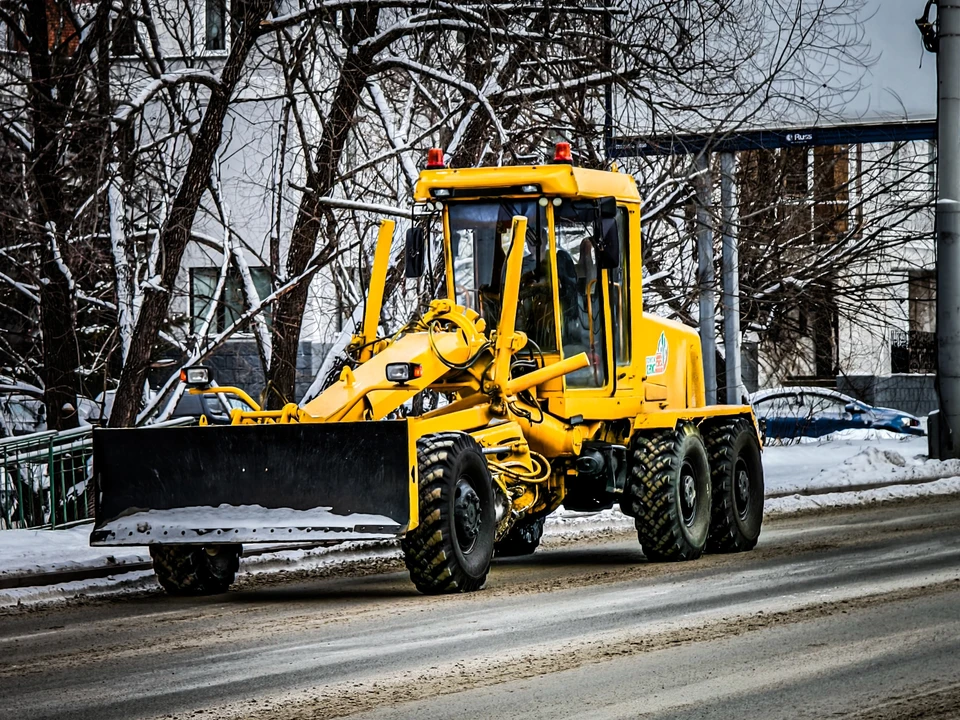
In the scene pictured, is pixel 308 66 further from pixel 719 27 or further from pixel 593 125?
pixel 719 27

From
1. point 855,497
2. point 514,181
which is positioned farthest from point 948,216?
point 514,181

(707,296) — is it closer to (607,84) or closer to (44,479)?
(607,84)

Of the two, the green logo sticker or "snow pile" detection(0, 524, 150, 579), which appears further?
the green logo sticker

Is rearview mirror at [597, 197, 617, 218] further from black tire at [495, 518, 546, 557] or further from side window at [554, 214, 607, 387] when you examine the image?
black tire at [495, 518, 546, 557]

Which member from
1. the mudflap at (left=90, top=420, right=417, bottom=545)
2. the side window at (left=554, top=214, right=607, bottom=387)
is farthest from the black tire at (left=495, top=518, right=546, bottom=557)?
the mudflap at (left=90, top=420, right=417, bottom=545)

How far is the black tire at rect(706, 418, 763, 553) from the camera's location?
1388 centimetres

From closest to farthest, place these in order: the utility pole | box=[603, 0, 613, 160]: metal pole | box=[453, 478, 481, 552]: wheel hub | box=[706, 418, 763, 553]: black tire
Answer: box=[453, 478, 481, 552]: wheel hub < box=[706, 418, 763, 553]: black tire < box=[603, 0, 613, 160]: metal pole < the utility pole

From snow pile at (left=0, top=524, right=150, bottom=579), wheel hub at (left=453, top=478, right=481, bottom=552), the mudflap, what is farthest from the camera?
snow pile at (left=0, top=524, right=150, bottom=579)

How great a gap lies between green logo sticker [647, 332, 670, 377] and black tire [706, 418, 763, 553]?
0.73m

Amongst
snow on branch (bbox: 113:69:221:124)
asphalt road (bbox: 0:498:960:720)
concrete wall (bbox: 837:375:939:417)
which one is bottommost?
asphalt road (bbox: 0:498:960:720)

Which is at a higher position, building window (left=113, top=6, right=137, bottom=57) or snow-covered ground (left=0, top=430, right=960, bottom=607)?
building window (left=113, top=6, right=137, bottom=57)

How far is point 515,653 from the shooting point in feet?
27.7

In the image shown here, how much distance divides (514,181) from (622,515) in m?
5.90

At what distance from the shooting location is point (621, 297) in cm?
1339
